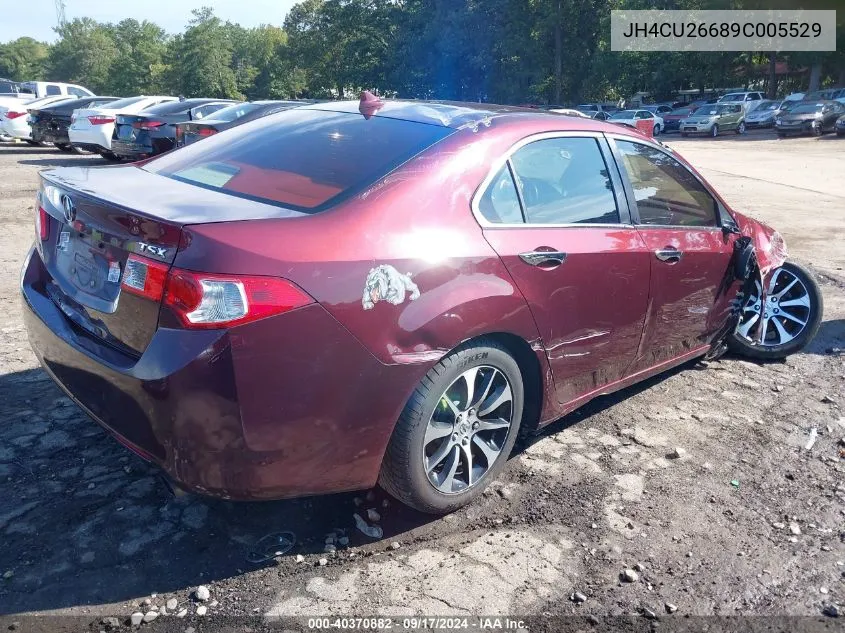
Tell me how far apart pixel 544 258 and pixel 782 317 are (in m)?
2.86

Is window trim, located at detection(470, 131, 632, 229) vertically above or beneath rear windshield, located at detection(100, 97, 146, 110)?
beneath

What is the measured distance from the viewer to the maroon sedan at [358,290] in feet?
7.84

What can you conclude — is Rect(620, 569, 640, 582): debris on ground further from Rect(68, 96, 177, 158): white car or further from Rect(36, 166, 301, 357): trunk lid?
Rect(68, 96, 177, 158): white car

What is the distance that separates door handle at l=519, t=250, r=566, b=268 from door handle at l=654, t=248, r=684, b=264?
0.78 m

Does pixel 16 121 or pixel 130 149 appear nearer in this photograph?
pixel 130 149

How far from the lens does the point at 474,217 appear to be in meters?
2.93

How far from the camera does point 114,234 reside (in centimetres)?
257

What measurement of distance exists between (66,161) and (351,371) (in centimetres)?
1634

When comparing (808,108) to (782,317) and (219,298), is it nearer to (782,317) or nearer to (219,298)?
(782,317)

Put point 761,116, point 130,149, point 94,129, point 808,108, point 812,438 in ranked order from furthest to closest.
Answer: point 761,116 < point 808,108 < point 94,129 < point 130,149 < point 812,438

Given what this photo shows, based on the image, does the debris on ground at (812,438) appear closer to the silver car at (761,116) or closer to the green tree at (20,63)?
the silver car at (761,116)

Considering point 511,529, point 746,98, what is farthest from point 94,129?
point 746,98

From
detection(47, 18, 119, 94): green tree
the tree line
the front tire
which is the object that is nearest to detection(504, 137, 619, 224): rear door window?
the front tire

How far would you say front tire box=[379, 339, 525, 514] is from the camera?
2773mm
